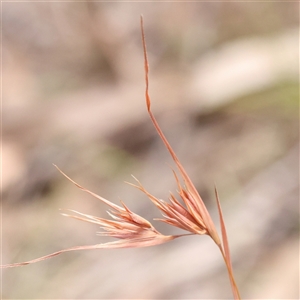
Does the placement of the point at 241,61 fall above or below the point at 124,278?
above

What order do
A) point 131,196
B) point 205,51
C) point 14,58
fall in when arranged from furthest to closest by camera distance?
point 14,58 < point 205,51 < point 131,196

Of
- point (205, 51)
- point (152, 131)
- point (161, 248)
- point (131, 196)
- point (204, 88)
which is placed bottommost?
point (161, 248)

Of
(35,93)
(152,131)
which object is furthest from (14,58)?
(152,131)

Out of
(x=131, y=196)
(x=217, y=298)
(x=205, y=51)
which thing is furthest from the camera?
(x=205, y=51)

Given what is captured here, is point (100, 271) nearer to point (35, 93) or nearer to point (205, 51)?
point (35, 93)

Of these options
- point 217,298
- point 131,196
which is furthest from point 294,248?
point 131,196

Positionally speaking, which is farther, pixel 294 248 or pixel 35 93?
pixel 35 93
